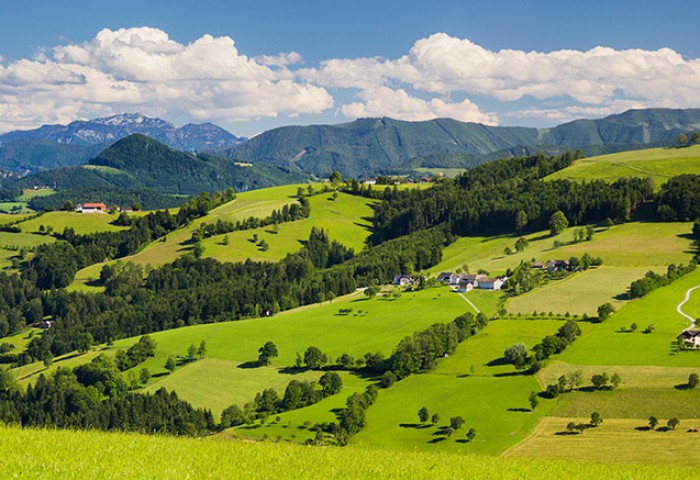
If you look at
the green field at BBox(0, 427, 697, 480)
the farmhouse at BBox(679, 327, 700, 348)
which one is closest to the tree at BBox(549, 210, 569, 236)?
the farmhouse at BBox(679, 327, 700, 348)

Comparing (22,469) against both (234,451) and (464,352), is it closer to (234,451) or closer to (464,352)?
(234,451)

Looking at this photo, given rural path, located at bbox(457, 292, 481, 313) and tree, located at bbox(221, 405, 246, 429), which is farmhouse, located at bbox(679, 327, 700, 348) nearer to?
rural path, located at bbox(457, 292, 481, 313)

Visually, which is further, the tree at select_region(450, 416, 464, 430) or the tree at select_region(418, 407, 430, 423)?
the tree at select_region(418, 407, 430, 423)

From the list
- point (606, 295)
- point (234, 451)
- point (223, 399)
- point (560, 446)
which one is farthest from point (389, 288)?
point (234, 451)

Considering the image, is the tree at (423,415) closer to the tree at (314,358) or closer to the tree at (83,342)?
the tree at (314,358)

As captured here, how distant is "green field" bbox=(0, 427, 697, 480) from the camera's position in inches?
715

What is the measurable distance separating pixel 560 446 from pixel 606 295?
68106 millimetres

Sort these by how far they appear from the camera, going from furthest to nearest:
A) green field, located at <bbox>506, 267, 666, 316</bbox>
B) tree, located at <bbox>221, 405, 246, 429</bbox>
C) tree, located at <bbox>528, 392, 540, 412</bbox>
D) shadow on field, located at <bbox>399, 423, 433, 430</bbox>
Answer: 1. green field, located at <bbox>506, 267, 666, 316</bbox>
2. tree, located at <bbox>221, 405, 246, 429</bbox>
3. tree, located at <bbox>528, 392, 540, 412</bbox>
4. shadow on field, located at <bbox>399, 423, 433, 430</bbox>

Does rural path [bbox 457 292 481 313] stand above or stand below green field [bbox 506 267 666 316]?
below

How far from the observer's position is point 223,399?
102m

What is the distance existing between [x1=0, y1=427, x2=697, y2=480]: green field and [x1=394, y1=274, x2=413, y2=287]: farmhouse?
154631 millimetres

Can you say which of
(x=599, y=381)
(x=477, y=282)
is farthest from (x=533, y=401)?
(x=477, y=282)

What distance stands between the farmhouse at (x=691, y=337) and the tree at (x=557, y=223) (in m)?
95.5

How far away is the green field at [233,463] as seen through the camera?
1816 cm
